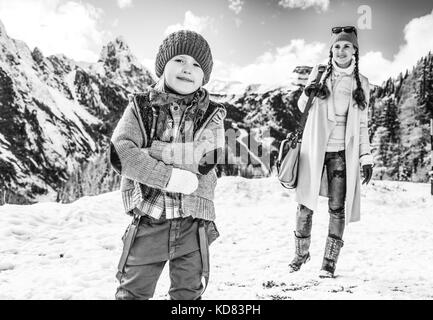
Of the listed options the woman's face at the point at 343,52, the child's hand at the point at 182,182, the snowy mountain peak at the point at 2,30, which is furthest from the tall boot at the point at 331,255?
the snowy mountain peak at the point at 2,30

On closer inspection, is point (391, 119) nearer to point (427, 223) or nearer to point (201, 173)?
point (427, 223)

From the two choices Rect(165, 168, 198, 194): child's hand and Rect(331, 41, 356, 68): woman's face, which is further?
Rect(331, 41, 356, 68): woman's face

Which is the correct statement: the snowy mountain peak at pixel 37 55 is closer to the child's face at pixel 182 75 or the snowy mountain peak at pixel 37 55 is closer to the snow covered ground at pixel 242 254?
the snow covered ground at pixel 242 254

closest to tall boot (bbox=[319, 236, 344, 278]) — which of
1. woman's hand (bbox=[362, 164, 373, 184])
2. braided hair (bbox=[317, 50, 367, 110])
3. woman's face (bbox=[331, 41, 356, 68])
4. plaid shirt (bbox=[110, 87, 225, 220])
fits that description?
woman's hand (bbox=[362, 164, 373, 184])

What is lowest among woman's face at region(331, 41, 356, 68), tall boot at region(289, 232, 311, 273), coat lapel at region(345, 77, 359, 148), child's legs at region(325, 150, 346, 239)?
tall boot at region(289, 232, 311, 273)

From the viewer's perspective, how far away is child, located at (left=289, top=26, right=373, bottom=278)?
339 cm

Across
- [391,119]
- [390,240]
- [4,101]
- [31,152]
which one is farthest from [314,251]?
[4,101]

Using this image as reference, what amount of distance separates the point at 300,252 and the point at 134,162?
2.29m

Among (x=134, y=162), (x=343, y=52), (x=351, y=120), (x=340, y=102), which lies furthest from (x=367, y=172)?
(x=134, y=162)

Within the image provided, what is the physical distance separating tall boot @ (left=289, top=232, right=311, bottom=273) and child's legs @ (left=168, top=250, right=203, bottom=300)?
187cm

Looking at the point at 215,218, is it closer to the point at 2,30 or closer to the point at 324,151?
the point at 324,151

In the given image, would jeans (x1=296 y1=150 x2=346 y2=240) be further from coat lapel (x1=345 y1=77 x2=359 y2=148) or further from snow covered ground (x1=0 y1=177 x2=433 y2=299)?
snow covered ground (x1=0 y1=177 x2=433 y2=299)

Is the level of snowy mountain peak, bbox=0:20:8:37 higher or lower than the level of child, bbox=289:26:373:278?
higher

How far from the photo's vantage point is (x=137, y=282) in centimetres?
176
